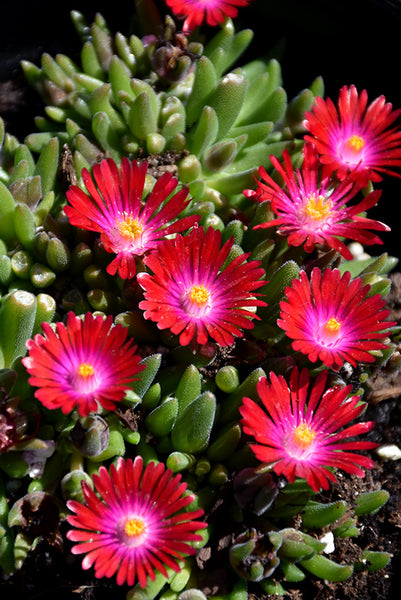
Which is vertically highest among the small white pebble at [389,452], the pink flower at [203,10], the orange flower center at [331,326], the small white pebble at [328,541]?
the pink flower at [203,10]

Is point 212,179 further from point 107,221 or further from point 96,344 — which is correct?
point 96,344

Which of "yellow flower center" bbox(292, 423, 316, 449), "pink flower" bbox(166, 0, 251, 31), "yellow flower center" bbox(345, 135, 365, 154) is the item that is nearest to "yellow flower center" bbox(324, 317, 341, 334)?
"yellow flower center" bbox(292, 423, 316, 449)

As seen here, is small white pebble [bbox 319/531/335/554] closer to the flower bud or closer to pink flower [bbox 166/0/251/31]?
the flower bud

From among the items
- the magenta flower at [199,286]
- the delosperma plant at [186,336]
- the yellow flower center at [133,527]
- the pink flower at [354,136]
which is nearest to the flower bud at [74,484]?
the delosperma plant at [186,336]

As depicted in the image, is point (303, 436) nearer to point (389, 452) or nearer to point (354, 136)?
point (389, 452)

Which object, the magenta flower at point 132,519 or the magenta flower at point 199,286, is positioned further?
the magenta flower at point 199,286

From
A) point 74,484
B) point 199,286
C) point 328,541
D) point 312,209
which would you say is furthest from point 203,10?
point 328,541

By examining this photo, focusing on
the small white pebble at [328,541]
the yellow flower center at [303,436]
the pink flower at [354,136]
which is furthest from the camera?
the pink flower at [354,136]

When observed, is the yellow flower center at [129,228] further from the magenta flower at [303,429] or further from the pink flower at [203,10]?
the pink flower at [203,10]

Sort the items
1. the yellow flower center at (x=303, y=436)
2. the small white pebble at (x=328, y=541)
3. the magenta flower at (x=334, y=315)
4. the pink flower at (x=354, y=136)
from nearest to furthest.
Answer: the yellow flower center at (x=303, y=436)
the magenta flower at (x=334, y=315)
the small white pebble at (x=328, y=541)
the pink flower at (x=354, y=136)
